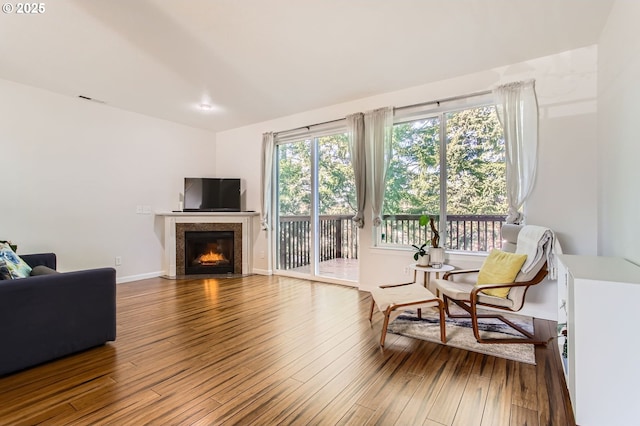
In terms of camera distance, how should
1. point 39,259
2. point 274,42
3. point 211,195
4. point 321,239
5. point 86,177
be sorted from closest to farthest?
point 274,42
point 39,259
point 86,177
point 321,239
point 211,195

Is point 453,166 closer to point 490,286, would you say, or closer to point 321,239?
point 490,286

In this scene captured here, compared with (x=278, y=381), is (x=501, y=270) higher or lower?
higher

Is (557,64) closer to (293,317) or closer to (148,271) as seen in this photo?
(293,317)

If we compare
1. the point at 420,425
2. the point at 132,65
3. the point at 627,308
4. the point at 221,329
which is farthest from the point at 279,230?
the point at 627,308

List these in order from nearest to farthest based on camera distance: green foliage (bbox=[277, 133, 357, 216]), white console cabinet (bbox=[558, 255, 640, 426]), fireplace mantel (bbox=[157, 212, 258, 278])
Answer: white console cabinet (bbox=[558, 255, 640, 426]), green foliage (bbox=[277, 133, 357, 216]), fireplace mantel (bbox=[157, 212, 258, 278])

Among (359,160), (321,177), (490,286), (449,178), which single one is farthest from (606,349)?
(321,177)

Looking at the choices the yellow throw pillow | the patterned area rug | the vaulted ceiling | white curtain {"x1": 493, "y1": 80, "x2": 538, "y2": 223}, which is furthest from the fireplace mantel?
white curtain {"x1": 493, "y1": 80, "x2": 538, "y2": 223}

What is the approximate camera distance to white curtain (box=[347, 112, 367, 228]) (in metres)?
4.32

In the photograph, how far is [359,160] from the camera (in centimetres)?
434

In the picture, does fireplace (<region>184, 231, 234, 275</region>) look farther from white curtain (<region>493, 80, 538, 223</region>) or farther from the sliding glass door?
white curtain (<region>493, 80, 538, 223</region>)

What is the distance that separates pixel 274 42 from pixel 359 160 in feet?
6.42

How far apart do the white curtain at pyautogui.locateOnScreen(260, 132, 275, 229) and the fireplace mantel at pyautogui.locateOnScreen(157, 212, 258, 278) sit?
0.94ft

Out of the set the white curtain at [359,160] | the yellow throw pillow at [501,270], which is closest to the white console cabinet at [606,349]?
the yellow throw pillow at [501,270]

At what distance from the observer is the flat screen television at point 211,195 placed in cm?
564
